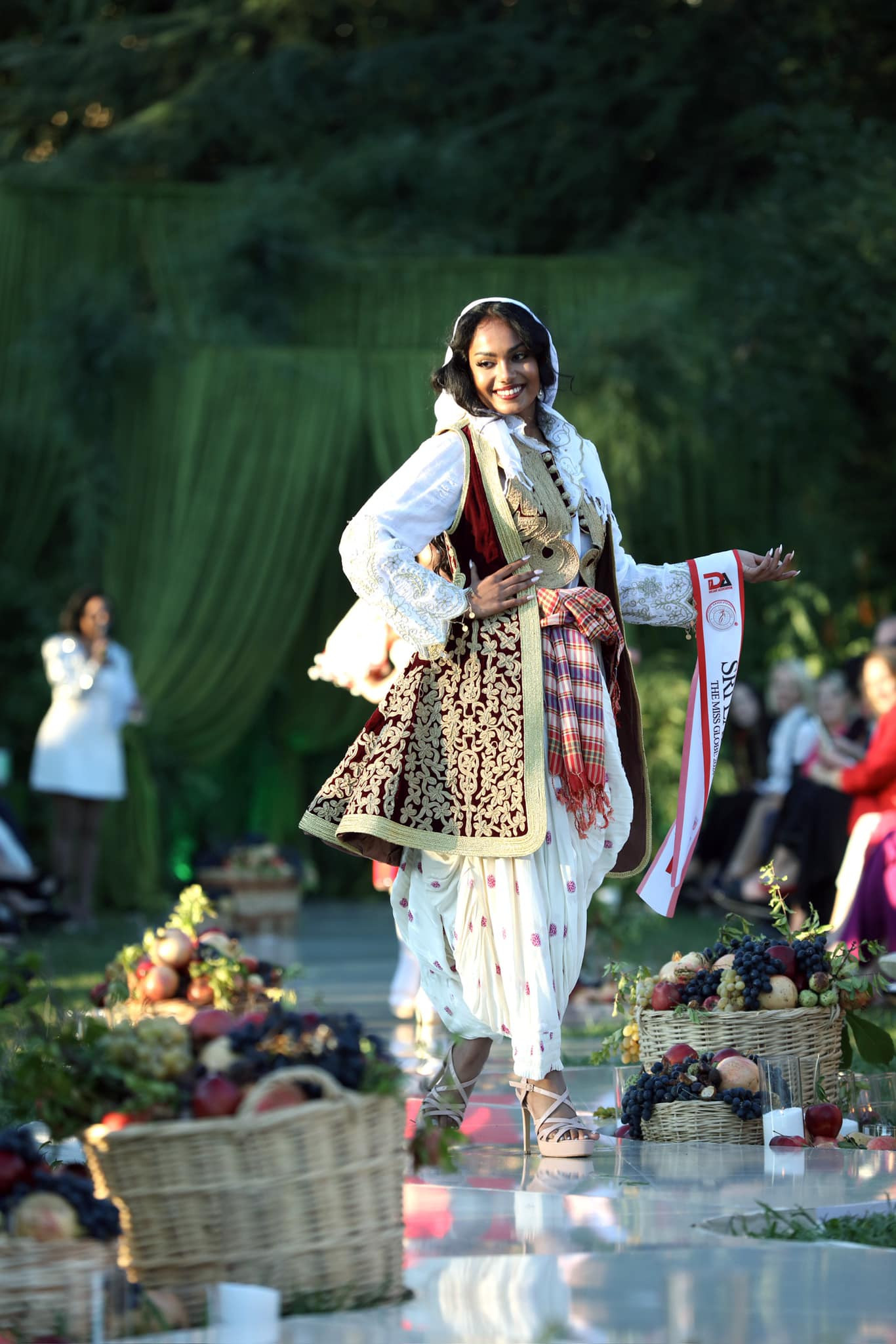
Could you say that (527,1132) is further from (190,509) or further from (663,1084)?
(190,509)

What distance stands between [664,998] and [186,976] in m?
1.30

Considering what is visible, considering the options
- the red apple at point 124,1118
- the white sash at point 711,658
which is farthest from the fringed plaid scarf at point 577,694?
the red apple at point 124,1118

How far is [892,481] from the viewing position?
16.4m

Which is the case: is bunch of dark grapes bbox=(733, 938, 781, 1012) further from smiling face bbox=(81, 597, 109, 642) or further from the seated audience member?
smiling face bbox=(81, 597, 109, 642)

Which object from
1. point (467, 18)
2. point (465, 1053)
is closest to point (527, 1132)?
point (465, 1053)

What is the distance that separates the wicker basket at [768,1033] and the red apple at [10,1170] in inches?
77.7

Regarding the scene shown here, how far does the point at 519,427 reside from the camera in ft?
15.1

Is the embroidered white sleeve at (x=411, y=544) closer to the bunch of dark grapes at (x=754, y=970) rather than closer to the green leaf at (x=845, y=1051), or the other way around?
the bunch of dark grapes at (x=754, y=970)

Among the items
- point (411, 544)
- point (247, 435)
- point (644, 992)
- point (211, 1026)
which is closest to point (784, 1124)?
point (644, 992)

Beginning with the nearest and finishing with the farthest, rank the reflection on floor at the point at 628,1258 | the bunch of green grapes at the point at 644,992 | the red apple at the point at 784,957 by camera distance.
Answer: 1. the reflection on floor at the point at 628,1258
2. the red apple at the point at 784,957
3. the bunch of green grapes at the point at 644,992

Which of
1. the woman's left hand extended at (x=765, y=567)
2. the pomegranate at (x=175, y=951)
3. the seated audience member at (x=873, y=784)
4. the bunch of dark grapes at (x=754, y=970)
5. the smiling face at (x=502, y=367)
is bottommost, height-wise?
the bunch of dark grapes at (x=754, y=970)

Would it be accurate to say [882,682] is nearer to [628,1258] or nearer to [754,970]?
[754,970]

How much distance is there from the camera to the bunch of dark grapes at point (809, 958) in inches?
185

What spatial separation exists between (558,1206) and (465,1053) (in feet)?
2.50
